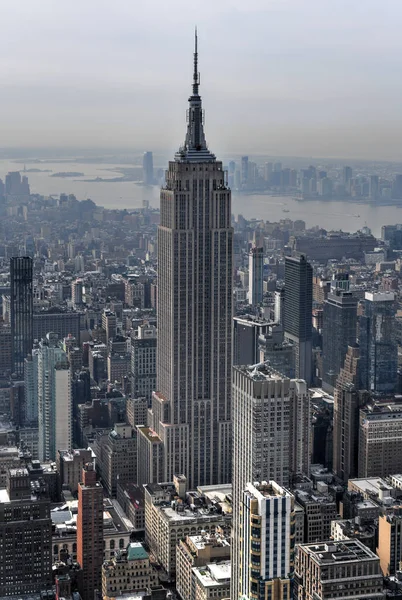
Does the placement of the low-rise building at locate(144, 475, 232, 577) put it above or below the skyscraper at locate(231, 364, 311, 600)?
below

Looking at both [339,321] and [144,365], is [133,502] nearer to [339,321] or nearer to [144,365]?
[144,365]

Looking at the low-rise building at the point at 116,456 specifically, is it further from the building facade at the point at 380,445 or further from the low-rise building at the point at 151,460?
the building facade at the point at 380,445

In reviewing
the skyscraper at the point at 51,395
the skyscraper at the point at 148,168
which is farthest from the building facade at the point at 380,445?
the skyscraper at the point at 148,168

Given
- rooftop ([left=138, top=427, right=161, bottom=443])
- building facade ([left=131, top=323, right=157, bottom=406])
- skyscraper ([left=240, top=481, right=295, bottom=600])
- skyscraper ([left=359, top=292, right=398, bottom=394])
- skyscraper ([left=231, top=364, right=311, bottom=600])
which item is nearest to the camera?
skyscraper ([left=240, top=481, right=295, bottom=600])

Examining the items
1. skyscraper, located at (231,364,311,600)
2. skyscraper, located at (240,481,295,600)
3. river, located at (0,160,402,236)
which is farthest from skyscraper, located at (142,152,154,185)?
skyscraper, located at (240,481,295,600)

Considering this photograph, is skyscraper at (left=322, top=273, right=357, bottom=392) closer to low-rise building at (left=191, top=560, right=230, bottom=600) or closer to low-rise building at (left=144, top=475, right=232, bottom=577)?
low-rise building at (left=144, top=475, right=232, bottom=577)

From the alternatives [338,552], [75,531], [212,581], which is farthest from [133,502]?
[338,552]
